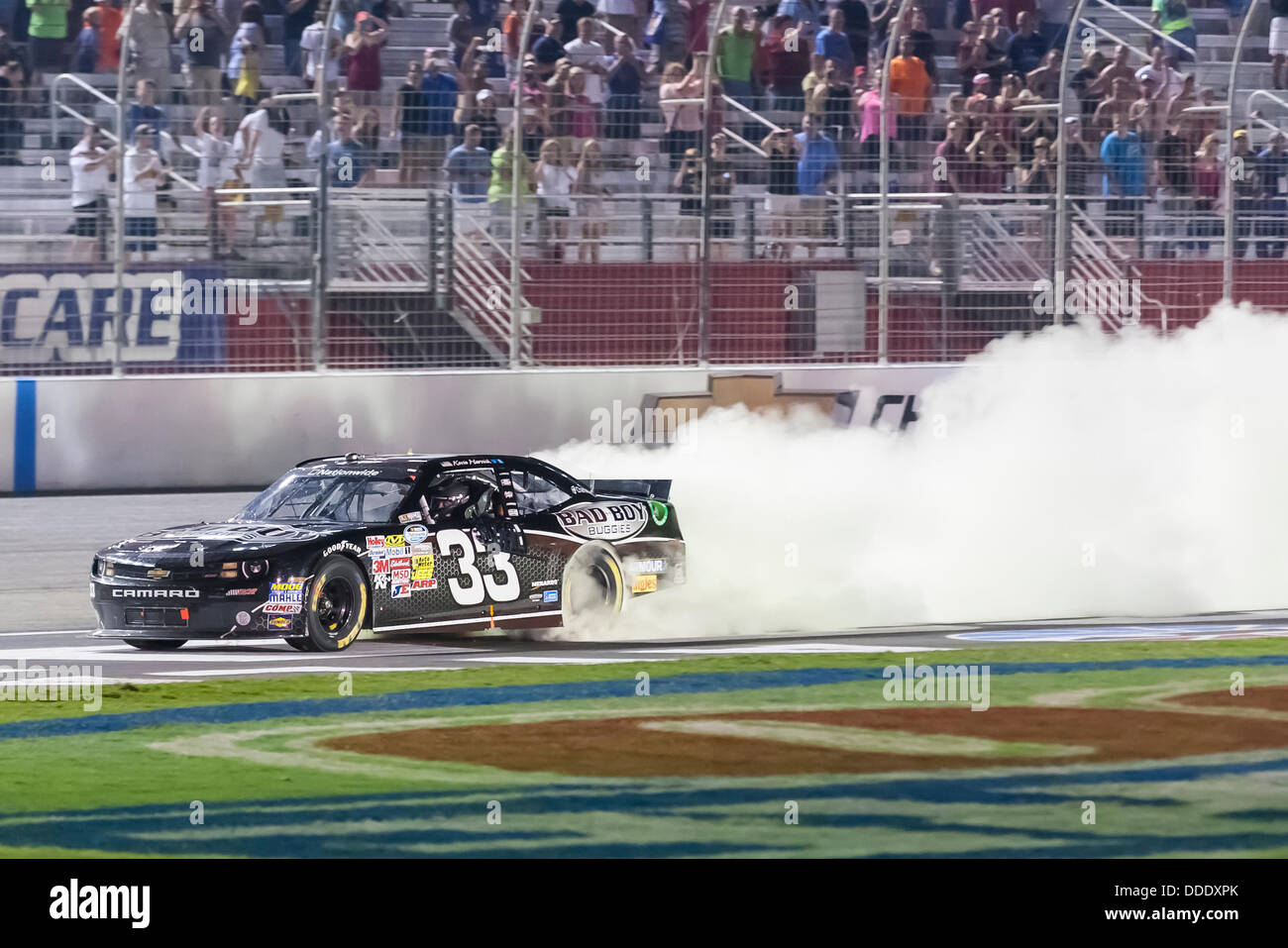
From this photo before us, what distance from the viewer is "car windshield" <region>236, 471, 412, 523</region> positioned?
1165 centimetres

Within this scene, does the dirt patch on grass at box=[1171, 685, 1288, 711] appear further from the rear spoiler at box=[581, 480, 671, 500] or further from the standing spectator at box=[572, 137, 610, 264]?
the standing spectator at box=[572, 137, 610, 264]

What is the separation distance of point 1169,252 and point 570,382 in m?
5.82

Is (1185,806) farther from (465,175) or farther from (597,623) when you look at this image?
(465,175)

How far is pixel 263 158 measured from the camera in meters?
17.6

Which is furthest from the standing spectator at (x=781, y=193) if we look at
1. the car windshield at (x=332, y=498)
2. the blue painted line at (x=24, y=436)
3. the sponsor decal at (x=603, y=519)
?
the car windshield at (x=332, y=498)

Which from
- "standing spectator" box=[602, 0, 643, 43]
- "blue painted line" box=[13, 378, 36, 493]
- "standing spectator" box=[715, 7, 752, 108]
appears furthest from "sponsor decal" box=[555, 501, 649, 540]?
"standing spectator" box=[602, 0, 643, 43]

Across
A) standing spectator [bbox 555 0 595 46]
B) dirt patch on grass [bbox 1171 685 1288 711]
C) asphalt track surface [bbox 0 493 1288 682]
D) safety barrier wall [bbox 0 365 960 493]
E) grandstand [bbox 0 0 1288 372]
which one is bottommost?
dirt patch on grass [bbox 1171 685 1288 711]

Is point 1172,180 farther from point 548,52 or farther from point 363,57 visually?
point 363,57

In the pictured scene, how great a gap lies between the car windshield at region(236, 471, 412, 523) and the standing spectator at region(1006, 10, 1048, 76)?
42.4 ft

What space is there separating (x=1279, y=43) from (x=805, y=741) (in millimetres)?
16263

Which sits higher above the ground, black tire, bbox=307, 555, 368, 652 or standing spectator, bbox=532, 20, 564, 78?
standing spectator, bbox=532, 20, 564, 78

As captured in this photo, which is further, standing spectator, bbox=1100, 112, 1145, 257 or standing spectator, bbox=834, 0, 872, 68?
standing spectator, bbox=834, 0, 872, 68

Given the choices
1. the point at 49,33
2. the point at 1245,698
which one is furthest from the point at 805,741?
the point at 49,33

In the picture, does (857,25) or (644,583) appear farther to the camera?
(857,25)
